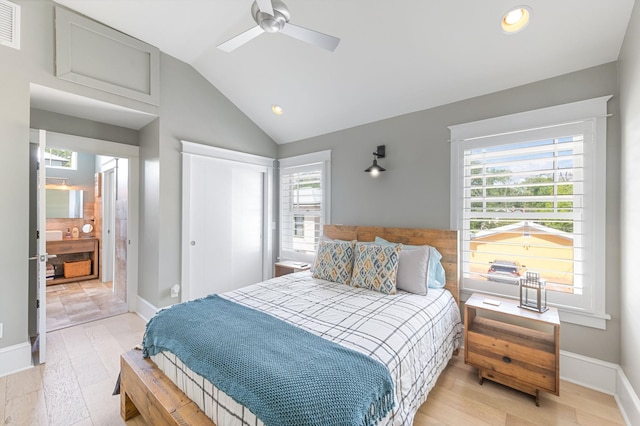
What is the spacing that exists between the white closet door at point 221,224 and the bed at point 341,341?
1384 mm

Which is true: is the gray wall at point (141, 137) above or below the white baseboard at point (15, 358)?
above

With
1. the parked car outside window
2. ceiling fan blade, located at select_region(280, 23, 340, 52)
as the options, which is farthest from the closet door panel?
the parked car outside window

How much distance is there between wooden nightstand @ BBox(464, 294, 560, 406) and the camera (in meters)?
1.94

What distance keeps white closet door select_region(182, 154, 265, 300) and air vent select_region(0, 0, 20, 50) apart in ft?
5.35

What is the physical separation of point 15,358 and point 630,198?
4953 millimetres

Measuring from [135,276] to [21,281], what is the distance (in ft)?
4.37

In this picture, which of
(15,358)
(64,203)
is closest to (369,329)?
(15,358)

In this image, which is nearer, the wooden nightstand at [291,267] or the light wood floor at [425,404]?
the light wood floor at [425,404]

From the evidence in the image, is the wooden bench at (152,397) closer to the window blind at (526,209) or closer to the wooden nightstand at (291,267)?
the wooden nightstand at (291,267)

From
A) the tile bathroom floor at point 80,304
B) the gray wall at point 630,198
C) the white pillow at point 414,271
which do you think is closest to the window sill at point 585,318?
the gray wall at point 630,198

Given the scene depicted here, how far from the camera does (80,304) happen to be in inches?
155

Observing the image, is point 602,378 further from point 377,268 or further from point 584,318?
point 377,268

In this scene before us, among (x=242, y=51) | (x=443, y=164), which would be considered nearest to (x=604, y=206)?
(x=443, y=164)

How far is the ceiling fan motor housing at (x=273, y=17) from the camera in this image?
1689mm
